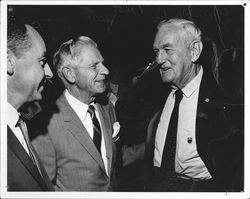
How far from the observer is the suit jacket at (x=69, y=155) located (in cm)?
276

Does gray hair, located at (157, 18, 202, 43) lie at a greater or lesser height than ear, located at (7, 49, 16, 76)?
greater

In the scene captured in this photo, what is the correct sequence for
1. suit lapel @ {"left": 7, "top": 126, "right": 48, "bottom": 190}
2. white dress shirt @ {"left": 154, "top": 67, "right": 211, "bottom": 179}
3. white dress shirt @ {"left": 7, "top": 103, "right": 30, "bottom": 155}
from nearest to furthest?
1. suit lapel @ {"left": 7, "top": 126, "right": 48, "bottom": 190}
2. white dress shirt @ {"left": 7, "top": 103, "right": 30, "bottom": 155}
3. white dress shirt @ {"left": 154, "top": 67, "right": 211, "bottom": 179}

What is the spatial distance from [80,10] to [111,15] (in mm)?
239

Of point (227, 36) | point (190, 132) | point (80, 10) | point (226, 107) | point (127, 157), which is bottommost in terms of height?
point (127, 157)

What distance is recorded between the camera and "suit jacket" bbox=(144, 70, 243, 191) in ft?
9.32

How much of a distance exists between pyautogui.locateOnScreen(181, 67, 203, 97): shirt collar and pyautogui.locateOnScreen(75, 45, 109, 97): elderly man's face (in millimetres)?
628

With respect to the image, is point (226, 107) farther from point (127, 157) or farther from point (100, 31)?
point (100, 31)

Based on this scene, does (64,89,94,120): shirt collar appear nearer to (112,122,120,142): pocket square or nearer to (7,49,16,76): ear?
(112,122,120,142): pocket square

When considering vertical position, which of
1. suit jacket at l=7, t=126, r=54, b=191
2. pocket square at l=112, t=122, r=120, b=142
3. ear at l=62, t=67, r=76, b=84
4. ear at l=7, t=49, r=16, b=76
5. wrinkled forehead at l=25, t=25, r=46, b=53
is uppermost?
wrinkled forehead at l=25, t=25, r=46, b=53

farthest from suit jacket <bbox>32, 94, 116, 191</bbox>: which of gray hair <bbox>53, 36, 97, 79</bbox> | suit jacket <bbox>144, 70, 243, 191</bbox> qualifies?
suit jacket <bbox>144, 70, 243, 191</bbox>

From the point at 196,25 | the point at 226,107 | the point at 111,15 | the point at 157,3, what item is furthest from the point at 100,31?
the point at 226,107

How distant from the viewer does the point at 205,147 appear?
284cm

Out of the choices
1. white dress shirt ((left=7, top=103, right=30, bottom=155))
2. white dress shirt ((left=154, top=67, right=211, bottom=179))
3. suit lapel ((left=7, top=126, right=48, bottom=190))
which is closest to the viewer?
suit lapel ((left=7, top=126, right=48, bottom=190))

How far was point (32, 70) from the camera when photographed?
2756 mm
